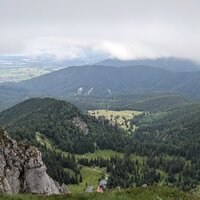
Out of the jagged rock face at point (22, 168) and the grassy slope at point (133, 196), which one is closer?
→ the grassy slope at point (133, 196)

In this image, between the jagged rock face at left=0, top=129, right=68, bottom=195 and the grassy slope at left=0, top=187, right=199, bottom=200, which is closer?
the grassy slope at left=0, top=187, right=199, bottom=200

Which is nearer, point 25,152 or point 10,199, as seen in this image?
point 10,199

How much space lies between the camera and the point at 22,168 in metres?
77.2

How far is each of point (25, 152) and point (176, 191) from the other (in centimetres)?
4889

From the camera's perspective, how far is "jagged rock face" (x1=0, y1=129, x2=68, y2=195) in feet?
230

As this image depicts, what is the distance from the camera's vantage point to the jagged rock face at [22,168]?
70125mm

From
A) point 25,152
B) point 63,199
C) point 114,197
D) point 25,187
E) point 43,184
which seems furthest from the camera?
point 25,152

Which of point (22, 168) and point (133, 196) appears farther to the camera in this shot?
point (22, 168)

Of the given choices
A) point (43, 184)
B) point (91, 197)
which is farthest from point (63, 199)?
point (43, 184)

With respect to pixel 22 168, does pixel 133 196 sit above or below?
above

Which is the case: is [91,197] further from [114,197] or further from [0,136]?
[0,136]

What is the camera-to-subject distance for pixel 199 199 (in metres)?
38.2

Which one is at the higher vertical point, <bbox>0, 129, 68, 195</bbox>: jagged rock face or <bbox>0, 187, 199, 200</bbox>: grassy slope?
<bbox>0, 187, 199, 200</bbox>: grassy slope

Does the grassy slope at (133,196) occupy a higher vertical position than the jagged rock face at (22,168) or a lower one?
higher
